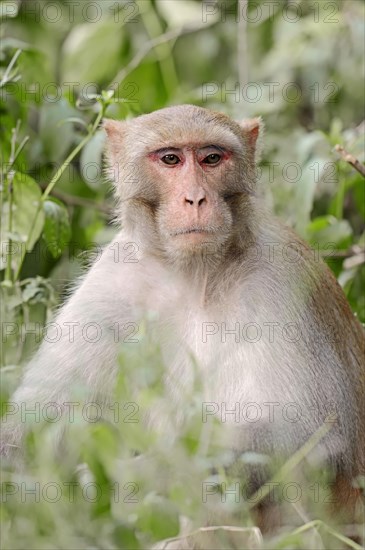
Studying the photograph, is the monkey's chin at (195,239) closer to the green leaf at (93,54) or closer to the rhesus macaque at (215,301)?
the rhesus macaque at (215,301)

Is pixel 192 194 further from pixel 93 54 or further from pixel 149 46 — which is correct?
pixel 93 54

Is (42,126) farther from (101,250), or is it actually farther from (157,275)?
(157,275)

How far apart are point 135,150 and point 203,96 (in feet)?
8.63

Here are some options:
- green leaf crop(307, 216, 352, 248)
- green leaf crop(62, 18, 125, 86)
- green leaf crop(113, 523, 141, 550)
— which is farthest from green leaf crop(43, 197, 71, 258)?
green leaf crop(113, 523, 141, 550)

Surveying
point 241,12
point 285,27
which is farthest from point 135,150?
point 285,27

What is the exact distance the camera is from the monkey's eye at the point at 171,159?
568cm

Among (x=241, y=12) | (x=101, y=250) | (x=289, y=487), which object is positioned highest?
(x=241, y=12)

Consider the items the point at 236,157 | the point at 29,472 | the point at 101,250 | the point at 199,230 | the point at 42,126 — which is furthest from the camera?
the point at 42,126

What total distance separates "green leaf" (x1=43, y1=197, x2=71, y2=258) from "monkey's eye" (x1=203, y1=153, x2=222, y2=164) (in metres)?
1.10

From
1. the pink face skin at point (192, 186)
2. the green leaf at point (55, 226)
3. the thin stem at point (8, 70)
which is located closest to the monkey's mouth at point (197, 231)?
the pink face skin at point (192, 186)

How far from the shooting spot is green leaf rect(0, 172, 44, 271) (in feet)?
21.0

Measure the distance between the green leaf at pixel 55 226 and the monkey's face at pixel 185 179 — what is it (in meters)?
0.57

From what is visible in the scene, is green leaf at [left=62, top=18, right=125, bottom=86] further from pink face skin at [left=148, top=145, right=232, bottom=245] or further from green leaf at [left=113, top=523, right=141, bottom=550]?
green leaf at [left=113, top=523, right=141, bottom=550]

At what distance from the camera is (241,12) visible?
866 cm
